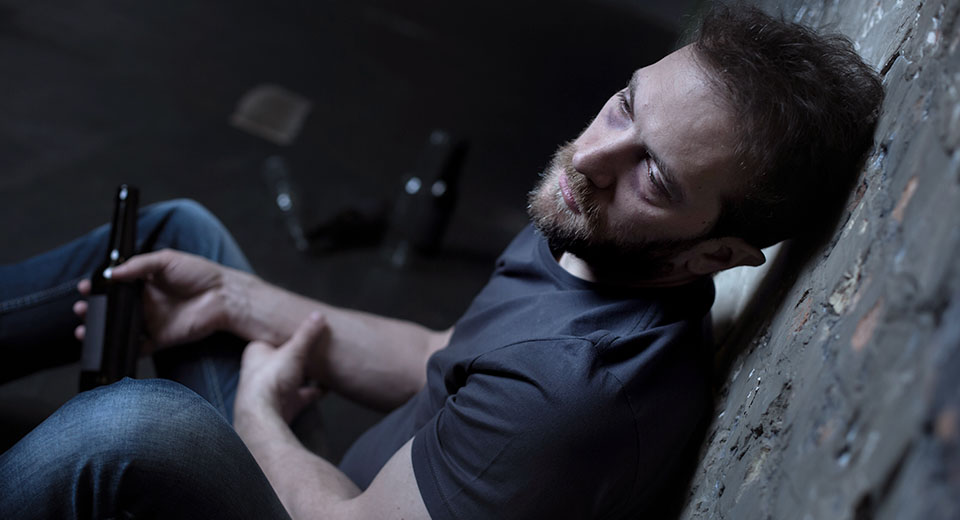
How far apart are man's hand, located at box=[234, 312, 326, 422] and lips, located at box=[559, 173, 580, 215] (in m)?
0.55

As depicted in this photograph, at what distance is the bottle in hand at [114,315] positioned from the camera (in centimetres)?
132

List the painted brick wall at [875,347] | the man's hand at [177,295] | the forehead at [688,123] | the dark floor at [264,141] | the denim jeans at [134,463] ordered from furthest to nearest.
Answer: the dark floor at [264,141] < the man's hand at [177,295] < the forehead at [688,123] < the denim jeans at [134,463] < the painted brick wall at [875,347]

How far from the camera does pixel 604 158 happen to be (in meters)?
1.07

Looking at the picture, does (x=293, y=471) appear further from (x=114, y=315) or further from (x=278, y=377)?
(x=114, y=315)

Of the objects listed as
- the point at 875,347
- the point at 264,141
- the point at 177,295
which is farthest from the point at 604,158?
the point at 264,141

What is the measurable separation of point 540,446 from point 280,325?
71cm

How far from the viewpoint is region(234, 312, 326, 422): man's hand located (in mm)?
1333

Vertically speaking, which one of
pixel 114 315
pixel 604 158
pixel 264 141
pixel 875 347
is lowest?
pixel 264 141

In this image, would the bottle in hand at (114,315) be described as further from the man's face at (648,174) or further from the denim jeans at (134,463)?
the man's face at (648,174)

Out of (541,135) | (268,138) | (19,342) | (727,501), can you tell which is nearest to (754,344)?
(727,501)

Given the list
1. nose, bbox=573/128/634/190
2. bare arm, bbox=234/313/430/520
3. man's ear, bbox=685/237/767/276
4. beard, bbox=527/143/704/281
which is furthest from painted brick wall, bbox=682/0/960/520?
bare arm, bbox=234/313/430/520

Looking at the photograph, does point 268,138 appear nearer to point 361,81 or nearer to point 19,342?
point 361,81

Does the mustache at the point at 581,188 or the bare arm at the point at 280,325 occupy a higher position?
the mustache at the point at 581,188

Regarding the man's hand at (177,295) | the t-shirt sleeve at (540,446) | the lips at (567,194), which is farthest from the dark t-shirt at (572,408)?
the man's hand at (177,295)
